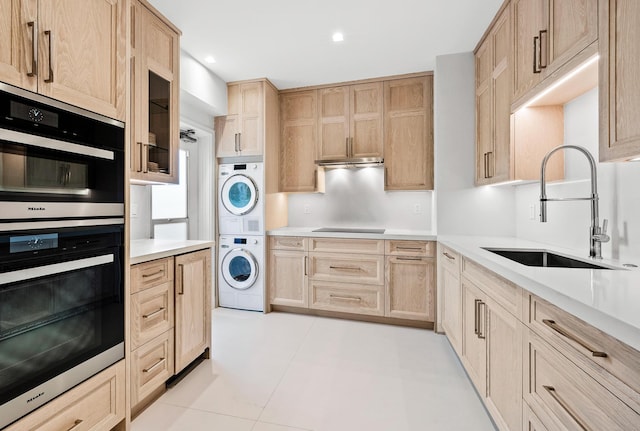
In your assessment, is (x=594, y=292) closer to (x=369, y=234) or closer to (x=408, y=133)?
(x=369, y=234)

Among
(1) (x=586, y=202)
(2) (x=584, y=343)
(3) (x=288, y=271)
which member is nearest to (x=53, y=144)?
(2) (x=584, y=343)

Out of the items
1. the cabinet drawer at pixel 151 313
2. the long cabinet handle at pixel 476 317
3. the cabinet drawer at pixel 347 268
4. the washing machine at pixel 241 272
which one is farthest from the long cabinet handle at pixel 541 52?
the washing machine at pixel 241 272

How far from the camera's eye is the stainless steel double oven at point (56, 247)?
105 centimetres

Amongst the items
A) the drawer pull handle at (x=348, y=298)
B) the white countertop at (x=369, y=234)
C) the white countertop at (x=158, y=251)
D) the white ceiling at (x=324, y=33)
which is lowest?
the drawer pull handle at (x=348, y=298)

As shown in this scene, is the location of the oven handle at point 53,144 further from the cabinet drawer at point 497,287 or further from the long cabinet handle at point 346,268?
the long cabinet handle at point 346,268

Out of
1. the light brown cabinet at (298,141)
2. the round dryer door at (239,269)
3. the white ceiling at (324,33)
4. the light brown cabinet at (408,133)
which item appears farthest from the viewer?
the light brown cabinet at (298,141)

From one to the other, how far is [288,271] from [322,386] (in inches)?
60.7

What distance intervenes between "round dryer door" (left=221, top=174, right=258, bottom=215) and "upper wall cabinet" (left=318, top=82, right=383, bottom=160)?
2.98ft

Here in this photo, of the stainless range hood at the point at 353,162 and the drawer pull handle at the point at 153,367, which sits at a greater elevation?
the stainless range hood at the point at 353,162

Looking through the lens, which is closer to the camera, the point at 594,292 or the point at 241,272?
the point at 594,292

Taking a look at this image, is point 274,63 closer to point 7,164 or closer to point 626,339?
point 7,164

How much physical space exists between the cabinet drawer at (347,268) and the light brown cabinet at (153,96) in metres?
1.68

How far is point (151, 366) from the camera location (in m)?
1.79

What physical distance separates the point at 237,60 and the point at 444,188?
242 centimetres
